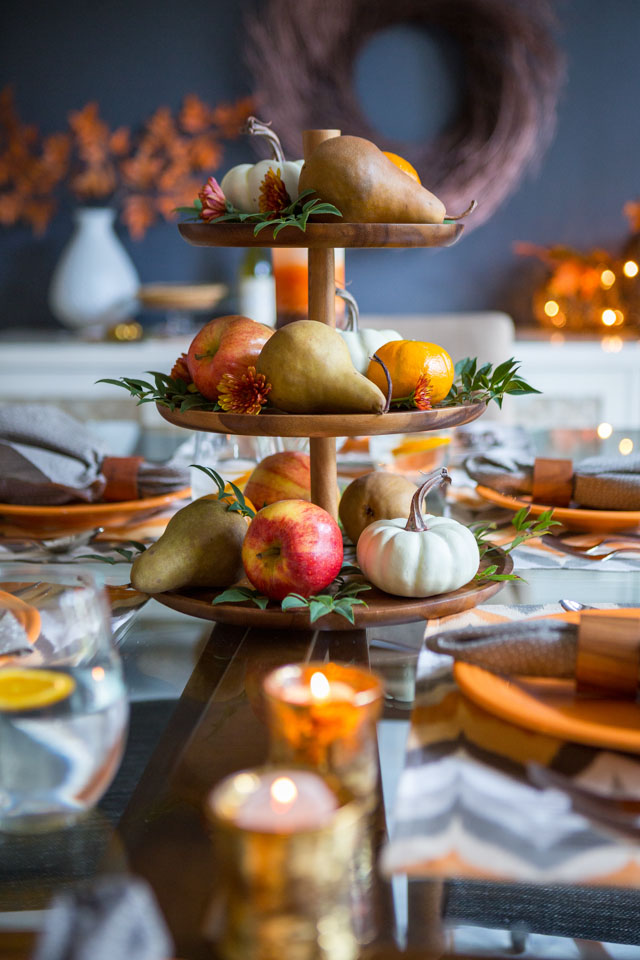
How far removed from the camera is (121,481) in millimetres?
1115

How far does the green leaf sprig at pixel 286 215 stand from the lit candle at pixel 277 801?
46 centimetres

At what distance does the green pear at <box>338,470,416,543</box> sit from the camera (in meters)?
0.84

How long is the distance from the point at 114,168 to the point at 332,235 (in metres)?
2.87

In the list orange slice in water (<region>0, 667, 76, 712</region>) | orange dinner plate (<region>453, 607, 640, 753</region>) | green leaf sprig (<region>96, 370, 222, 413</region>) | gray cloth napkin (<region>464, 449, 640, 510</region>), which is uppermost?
green leaf sprig (<region>96, 370, 222, 413</region>)

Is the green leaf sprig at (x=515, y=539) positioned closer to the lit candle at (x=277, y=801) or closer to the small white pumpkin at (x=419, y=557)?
the small white pumpkin at (x=419, y=557)

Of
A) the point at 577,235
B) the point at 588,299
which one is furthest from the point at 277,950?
the point at 577,235

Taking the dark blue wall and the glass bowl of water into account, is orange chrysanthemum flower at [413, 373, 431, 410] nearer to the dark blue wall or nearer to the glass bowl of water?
the glass bowl of water

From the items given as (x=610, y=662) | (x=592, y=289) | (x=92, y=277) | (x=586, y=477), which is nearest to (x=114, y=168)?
(x=92, y=277)

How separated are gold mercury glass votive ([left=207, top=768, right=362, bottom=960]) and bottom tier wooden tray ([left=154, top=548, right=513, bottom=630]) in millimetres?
324

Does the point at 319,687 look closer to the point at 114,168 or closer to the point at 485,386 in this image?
the point at 485,386

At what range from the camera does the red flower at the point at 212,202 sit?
0.79 meters

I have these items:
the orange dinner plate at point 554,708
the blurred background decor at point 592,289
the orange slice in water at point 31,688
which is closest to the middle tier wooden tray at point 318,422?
the orange dinner plate at point 554,708

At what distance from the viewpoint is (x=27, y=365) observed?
9.89 feet

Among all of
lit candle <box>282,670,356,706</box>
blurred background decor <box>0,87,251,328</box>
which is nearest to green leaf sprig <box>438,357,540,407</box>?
lit candle <box>282,670,356,706</box>
